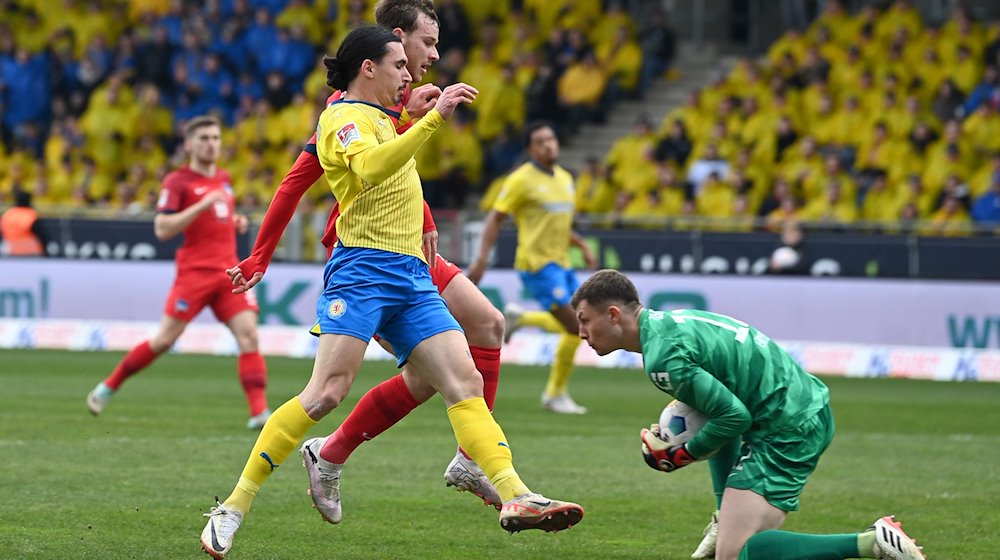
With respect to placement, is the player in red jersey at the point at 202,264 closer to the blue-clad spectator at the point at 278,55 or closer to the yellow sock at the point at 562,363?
the yellow sock at the point at 562,363

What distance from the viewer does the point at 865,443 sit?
1169cm

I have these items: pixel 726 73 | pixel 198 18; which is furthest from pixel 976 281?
pixel 198 18

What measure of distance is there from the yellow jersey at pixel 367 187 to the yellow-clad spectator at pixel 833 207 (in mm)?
13097

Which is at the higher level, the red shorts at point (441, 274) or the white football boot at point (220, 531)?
the red shorts at point (441, 274)

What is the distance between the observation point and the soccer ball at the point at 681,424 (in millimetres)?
6316

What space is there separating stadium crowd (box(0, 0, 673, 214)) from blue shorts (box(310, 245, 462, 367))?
16743 mm

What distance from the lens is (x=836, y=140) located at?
2127 centimetres

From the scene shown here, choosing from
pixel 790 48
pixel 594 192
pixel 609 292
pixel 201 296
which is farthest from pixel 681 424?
pixel 790 48

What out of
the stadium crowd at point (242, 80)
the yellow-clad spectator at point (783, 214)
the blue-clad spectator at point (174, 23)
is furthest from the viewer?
the blue-clad spectator at point (174, 23)

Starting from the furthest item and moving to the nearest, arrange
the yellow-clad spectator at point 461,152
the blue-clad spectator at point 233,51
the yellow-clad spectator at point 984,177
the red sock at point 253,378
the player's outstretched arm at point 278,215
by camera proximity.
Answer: the blue-clad spectator at point 233,51
the yellow-clad spectator at point 461,152
the yellow-clad spectator at point 984,177
the red sock at point 253,378
the player's outstretched arm at point 278,215

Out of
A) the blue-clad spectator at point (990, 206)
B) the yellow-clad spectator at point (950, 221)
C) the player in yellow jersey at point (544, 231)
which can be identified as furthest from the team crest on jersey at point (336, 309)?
the blue-clad spectator at point (990, 206)

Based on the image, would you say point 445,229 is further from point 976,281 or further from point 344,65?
point 344,65

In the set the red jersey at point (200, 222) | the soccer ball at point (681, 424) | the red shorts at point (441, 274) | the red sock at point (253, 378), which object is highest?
the red shorts at point (441, 274)

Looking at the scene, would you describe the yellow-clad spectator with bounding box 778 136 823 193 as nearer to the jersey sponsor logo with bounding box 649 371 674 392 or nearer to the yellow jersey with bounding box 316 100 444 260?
the yellow jersey with bounding box 316 100 444 260
